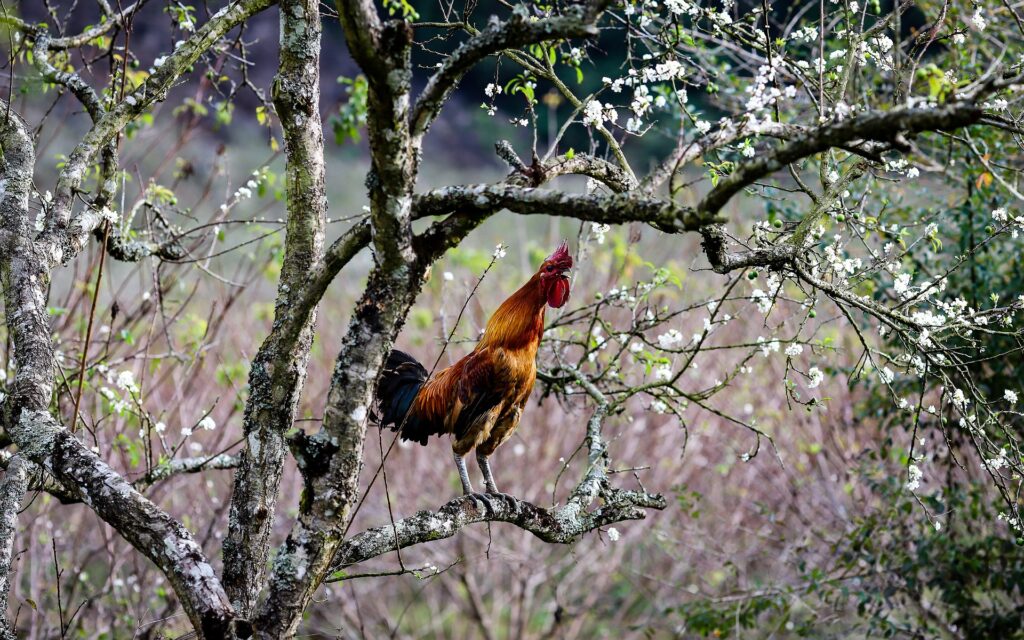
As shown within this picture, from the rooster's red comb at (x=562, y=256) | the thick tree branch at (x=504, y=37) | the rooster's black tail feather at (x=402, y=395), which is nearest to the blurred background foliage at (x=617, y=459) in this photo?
the rooster's black tail feather at (x=402, y=395)

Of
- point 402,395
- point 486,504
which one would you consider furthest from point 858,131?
point 402,395

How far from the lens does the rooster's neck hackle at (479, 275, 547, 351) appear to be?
434cm

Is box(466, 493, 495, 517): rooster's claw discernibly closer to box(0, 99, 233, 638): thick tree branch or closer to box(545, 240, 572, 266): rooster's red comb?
box(0, 99, 233, 638): thick tree branch

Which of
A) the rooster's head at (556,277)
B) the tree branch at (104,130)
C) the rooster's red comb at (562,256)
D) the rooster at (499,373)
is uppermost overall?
the tree branch at (104,130)

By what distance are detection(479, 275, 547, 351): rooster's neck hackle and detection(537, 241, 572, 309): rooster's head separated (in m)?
0.03

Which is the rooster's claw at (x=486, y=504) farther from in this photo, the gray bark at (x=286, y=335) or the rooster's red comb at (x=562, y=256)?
the rooster's red comb at (x=562, y=256)

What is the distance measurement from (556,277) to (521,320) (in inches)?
10.1

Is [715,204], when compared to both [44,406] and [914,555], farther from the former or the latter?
[914,555]

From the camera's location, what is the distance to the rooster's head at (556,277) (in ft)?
14.3

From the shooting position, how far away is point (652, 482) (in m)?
8.96

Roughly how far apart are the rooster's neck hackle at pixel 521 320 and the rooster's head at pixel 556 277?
0.03m

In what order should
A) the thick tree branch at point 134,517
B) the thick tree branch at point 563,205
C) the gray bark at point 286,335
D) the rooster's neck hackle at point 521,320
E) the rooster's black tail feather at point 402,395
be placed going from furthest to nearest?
the rooster's black tail feather at point 402,395
the rooster's neck hackle at point 521,320
the gray bark at point 286,335
the thick tree branch at point 134,517
the thick tree branch at point 563,205

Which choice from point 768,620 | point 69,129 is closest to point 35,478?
point 768,620

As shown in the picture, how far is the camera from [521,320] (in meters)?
4.33
